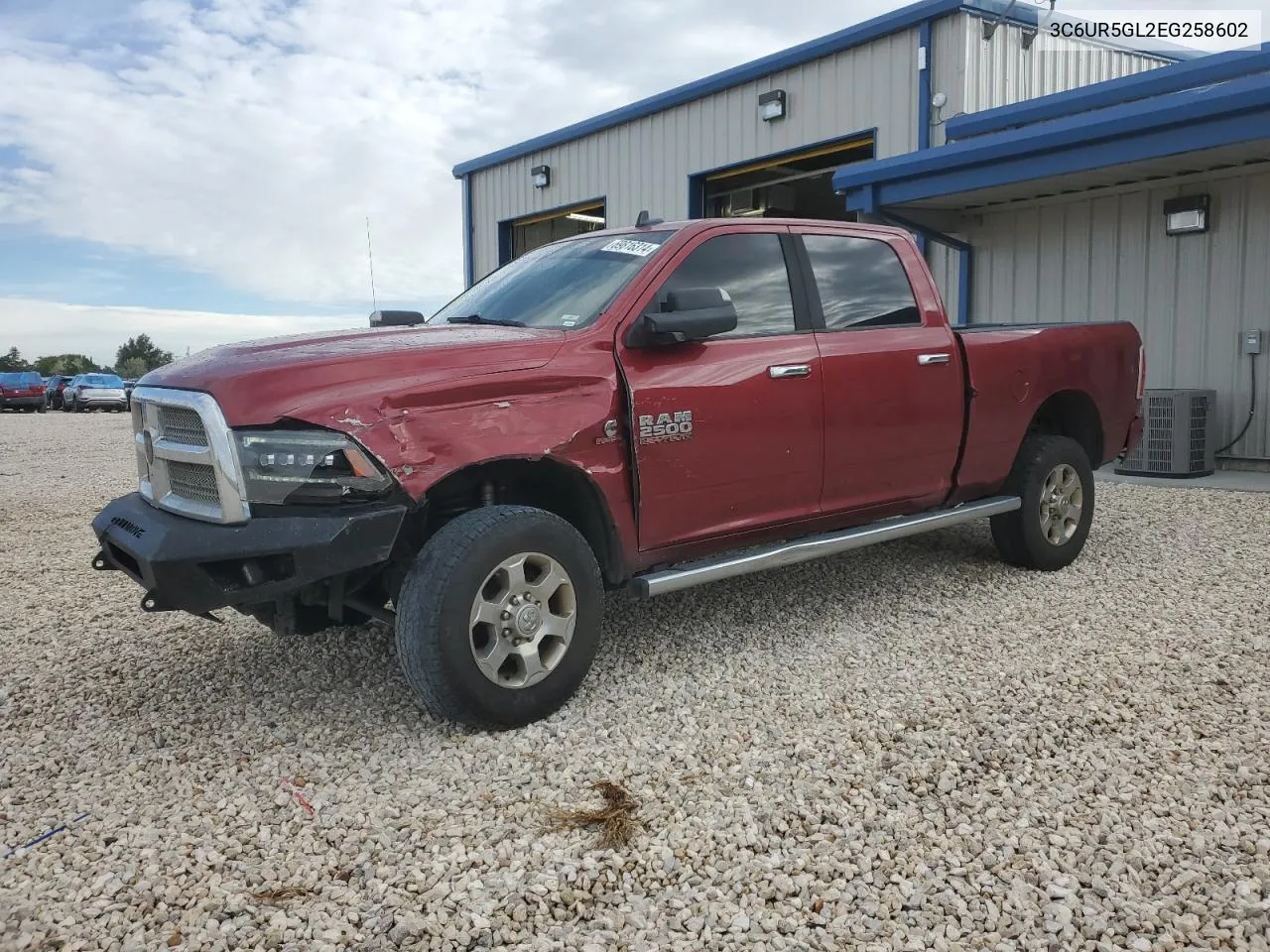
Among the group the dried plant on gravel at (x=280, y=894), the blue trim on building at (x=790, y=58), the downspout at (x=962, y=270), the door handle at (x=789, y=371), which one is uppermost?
the blue trim on building at (x=790, y=58)

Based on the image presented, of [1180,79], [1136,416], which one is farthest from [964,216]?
[1136,416]

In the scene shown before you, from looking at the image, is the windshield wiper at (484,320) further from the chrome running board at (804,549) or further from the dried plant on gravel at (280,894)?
the dried plant on gravel at (280,894)

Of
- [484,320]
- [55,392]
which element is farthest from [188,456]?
[55,392]

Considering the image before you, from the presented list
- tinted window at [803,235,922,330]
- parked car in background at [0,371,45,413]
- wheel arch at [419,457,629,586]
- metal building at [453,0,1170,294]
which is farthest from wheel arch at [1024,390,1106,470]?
parked car in background at [0,371,45,413]

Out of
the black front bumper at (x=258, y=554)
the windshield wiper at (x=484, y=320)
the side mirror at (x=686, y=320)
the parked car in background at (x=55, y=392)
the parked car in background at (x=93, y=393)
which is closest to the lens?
the black front bumper at (x=258, y=554)

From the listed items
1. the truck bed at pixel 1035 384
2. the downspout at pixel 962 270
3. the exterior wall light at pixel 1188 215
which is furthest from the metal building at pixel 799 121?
the truck bed at pixel 1035 384

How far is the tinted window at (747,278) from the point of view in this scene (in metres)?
4.24

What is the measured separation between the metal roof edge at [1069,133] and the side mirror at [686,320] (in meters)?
6.10

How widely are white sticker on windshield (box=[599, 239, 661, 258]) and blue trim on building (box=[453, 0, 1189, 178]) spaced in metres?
8.09

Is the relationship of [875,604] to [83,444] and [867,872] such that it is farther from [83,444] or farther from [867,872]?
[83,444]

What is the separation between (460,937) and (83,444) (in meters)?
17.6

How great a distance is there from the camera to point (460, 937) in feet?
7.79

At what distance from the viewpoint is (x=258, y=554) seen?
310 cm

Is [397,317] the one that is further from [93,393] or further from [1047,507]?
[93,393]
